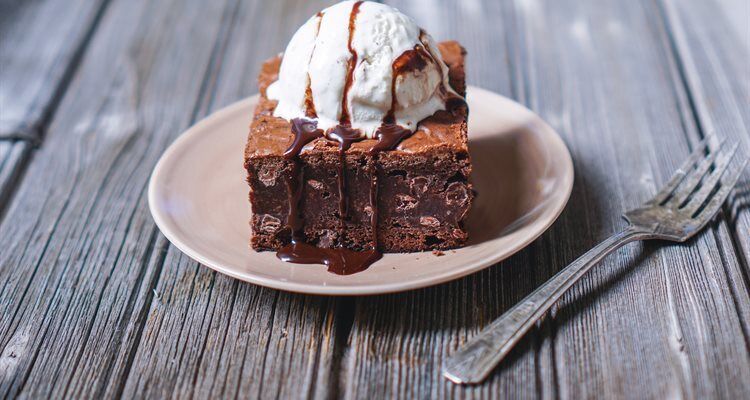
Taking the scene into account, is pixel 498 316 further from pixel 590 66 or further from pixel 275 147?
pixel 590 66

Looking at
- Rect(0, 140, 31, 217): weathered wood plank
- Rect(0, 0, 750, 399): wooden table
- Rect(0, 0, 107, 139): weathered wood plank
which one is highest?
Rect(0, 0, 750, 399): wooden table

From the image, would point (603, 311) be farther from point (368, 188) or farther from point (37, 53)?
point (37, 53)

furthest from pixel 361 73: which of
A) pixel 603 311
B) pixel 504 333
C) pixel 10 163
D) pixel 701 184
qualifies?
pixel 10 163

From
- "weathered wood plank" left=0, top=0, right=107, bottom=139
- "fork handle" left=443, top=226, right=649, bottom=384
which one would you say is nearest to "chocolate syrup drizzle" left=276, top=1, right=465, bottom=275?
"fork handle" left=443, top=226, right=649, bottom=384

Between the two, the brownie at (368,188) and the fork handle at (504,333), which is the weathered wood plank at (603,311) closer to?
the fork handle at (504,333)

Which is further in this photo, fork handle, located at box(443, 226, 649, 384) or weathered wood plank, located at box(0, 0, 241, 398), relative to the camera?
weathered wood plank, located at box(0, 0, 241, 398)

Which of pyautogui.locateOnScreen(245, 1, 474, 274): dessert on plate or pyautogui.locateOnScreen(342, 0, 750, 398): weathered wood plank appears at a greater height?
pyautogui.locateOnScreen(245, 1, 474, 274): dessert on plate

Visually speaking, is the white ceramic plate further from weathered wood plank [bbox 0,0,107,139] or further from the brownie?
weathered wood plank [bbox 0,0,107,139]

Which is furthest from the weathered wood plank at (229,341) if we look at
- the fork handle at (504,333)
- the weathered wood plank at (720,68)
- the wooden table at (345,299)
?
the weathered wood plank at (720,68)
